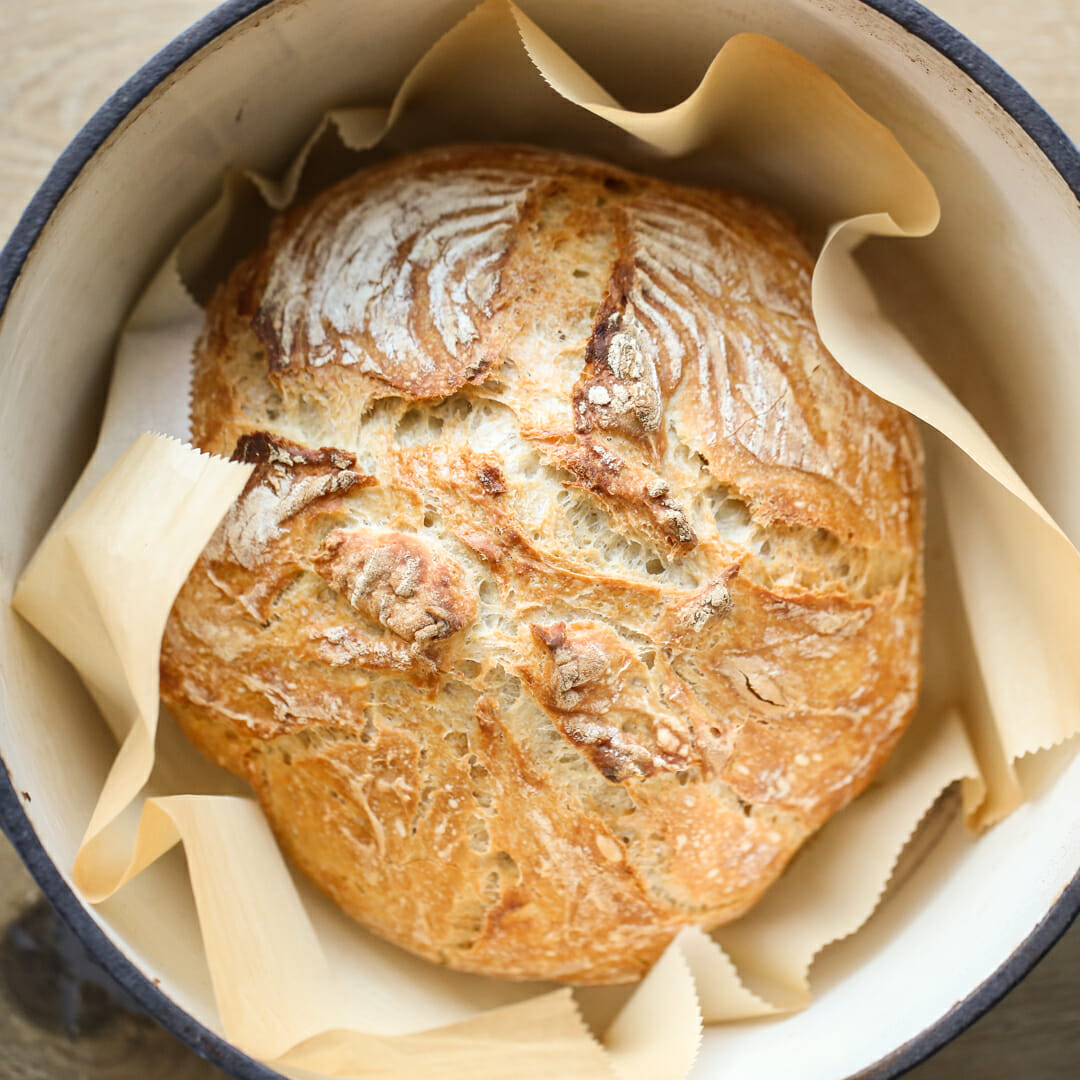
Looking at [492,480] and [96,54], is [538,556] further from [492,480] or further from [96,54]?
[96,54]

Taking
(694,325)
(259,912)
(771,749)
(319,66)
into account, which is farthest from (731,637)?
(319,66)

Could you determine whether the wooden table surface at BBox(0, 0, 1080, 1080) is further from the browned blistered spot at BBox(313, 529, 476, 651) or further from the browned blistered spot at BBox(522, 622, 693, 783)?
the browned blistered spot at BBox(522, 622, 693, 783)

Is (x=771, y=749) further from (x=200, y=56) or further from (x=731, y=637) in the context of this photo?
(x=200, y=56)

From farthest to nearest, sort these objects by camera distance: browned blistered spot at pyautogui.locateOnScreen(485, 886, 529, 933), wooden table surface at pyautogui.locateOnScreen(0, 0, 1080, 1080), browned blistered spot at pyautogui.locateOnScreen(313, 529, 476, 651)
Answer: wooden table surface at pyautogui.locateOnScreen(0, 0, 1080, 1080)
browned blistered spot at pyautogui.locateOnScreen(485, 886, 529, 933)
browned blistered spot at pyautogui.locateOnScreen(313, 529, 476, 651)

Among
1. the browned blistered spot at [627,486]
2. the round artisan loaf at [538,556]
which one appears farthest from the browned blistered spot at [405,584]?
the browned blistered spot at [627,486]

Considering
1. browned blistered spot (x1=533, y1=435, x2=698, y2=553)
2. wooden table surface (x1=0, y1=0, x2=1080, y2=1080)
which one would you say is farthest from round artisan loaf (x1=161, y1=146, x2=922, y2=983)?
wooden table surface (x1=0, y1=0, x2=1080, y2=1080)

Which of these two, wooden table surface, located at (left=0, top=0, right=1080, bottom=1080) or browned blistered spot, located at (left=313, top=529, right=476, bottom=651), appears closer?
browned blistered spot, located at (left=313, top=529, right=476, bottom=651)

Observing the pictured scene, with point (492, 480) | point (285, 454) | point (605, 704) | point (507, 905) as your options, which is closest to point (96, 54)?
point (285, 454)

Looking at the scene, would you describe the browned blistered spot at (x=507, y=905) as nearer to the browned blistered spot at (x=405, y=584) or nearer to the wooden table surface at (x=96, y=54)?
the browned blistered spot at (x=405, y=584)
